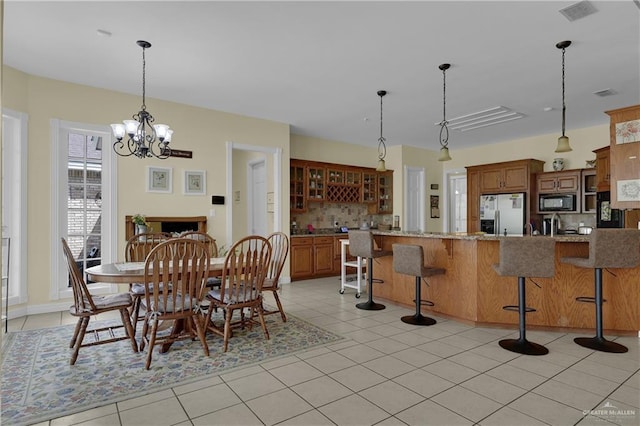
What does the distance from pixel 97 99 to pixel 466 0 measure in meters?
4.45

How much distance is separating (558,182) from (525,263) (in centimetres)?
434

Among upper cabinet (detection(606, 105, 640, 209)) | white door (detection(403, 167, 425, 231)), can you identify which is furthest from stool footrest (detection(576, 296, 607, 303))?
white door (detection(403, 167, 425, 231))

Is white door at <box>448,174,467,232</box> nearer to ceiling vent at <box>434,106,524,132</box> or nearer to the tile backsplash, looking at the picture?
the tile backsplash

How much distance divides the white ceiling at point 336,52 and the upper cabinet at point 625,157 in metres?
0.60

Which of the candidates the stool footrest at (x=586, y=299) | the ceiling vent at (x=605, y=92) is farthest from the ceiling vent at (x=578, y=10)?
the stool footrest at (x=586, y=299)

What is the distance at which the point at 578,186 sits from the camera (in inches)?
251

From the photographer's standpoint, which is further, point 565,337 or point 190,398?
point 565,337

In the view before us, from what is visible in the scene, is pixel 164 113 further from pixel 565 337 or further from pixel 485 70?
pixel 565 337

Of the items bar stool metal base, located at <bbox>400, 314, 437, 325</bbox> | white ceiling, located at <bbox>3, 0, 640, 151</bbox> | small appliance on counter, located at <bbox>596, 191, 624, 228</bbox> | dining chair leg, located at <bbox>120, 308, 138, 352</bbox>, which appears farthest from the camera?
small appliance on counter, located at <bbox>596, 191, 624, 228</bbox>

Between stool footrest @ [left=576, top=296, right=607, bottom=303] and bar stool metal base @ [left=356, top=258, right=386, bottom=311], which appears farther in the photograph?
bar stool metal base @ [left=356, top=258, right=386, bottom=311]

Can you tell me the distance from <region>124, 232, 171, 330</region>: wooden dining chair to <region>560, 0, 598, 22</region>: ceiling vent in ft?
14.3

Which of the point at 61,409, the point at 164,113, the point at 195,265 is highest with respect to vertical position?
the point at 164,113

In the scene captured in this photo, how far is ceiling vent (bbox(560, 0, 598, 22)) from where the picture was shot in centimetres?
289

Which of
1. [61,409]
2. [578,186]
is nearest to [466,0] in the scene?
[61,409]
